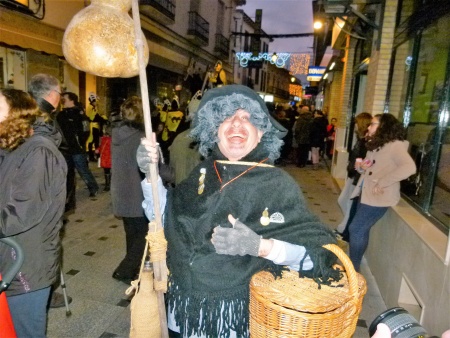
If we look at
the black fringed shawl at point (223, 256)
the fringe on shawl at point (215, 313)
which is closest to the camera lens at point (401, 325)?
the black fringed shawl at point (223, 256)

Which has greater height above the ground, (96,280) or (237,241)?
(237,241)

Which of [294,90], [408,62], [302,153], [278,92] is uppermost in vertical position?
[294,90]

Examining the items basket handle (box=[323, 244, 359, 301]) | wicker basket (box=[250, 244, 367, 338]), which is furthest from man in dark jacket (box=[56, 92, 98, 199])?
basket handle (box=[323, 244, 359, 301])

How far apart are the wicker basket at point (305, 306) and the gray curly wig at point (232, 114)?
65 cm

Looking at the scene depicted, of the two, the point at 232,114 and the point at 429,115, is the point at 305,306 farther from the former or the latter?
the point at 429,115

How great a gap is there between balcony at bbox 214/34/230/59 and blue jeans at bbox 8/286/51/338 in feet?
67.5

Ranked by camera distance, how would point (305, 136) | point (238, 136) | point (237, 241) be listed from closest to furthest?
point (237, 241) → point (238, 136) → point (305, 136)

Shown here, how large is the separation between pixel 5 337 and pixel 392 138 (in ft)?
11.8

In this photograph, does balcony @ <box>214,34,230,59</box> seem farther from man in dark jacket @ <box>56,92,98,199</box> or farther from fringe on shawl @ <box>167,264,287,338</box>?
fringe on shawl @ <box>167,264,287,338</box>

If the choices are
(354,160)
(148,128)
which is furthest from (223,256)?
(354,160)

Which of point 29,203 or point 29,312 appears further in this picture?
point 29,312

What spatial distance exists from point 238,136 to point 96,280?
287cm

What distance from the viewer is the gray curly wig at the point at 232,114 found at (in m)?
1.75

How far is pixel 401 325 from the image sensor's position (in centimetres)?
150
